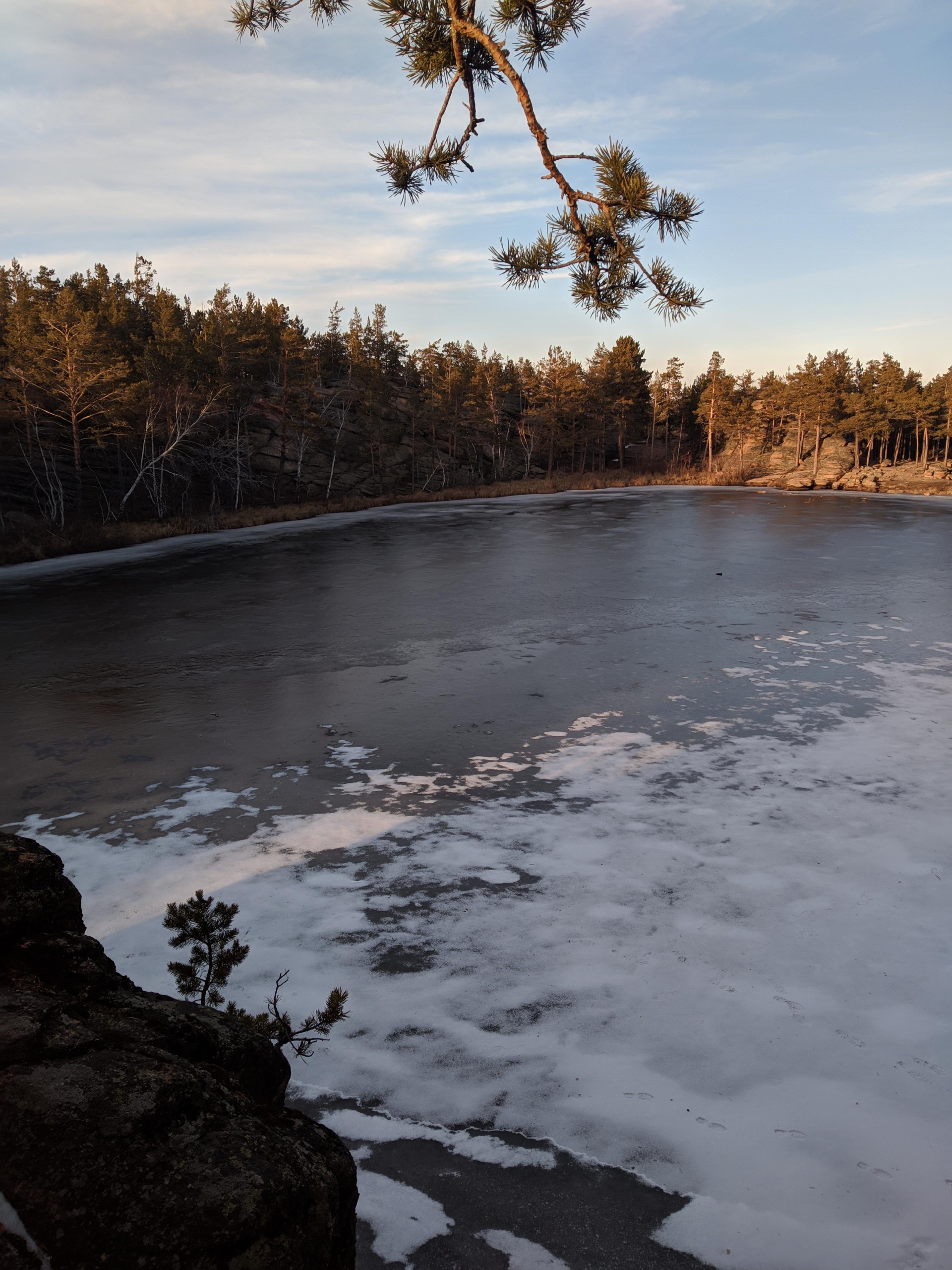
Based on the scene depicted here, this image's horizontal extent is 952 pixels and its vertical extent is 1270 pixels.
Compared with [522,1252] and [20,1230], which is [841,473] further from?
[20,1230]

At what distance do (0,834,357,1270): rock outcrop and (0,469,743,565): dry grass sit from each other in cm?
2441

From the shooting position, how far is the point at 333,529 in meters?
29.1

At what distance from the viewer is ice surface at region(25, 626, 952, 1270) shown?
244cm

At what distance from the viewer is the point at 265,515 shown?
3400 centimetres

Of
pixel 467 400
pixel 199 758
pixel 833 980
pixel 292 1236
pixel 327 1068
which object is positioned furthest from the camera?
pixel 467 400

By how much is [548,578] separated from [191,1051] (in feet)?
48.0

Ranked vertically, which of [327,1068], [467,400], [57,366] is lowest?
[327,1068]

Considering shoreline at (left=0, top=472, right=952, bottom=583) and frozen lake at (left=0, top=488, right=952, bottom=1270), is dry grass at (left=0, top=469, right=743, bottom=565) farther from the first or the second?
frozen lake at (left=0, top=488, right=952, bottom=1270)

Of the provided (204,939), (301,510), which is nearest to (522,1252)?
(204,939)

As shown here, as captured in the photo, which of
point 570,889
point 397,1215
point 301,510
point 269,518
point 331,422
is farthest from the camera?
point 331,422

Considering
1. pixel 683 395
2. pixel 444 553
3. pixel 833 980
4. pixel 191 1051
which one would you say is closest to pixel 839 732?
pixel 833 980

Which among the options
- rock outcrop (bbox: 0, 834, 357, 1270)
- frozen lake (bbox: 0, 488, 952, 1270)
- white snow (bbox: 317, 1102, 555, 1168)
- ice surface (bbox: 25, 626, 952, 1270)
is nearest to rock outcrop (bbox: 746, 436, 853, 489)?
frozen lake (bbox: 0, 488, 952, 1270)

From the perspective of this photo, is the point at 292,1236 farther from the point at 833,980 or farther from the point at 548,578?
the point at 548,578

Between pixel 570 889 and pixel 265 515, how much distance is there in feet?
105
